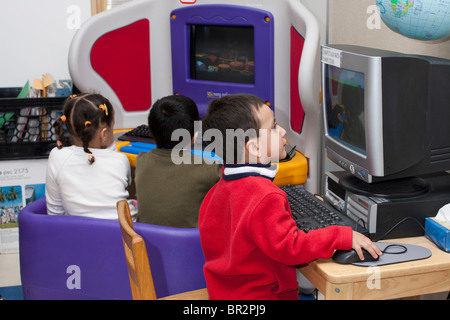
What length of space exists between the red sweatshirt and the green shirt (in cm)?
23

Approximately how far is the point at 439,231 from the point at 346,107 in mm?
388

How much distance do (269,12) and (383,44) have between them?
496 mm

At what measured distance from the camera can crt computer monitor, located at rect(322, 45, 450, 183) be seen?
124cm

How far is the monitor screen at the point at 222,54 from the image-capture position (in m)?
2.28

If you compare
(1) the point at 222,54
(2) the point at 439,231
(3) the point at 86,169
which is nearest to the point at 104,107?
(3) the point at 86,169

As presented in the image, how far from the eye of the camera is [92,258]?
1.58 m

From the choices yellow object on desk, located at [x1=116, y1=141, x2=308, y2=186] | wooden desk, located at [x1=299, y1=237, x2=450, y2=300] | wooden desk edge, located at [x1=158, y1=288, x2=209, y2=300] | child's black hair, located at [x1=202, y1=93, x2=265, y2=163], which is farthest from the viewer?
yellow object on desk, located at [x1=116, y1=141, x2=308, y2=186]

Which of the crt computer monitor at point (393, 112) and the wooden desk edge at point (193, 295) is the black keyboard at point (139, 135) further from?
the crt computer monitor at point (393, 112)

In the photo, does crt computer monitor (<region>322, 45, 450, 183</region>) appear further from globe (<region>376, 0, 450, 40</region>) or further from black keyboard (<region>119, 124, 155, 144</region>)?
black keyboard (<region>119, 124, 155, 144</region>)

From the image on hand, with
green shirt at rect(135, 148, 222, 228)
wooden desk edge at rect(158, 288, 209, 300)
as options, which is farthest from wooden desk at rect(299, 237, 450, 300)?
green shirt at rect(135, 148, 222, 228)

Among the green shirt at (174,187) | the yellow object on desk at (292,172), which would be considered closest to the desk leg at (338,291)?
the green shirt at (174,187)

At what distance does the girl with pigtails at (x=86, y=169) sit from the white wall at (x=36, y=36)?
111cm

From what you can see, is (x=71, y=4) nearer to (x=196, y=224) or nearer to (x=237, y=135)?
(x=196, y=224)

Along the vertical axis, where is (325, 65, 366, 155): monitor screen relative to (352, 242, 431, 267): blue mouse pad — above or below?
above
